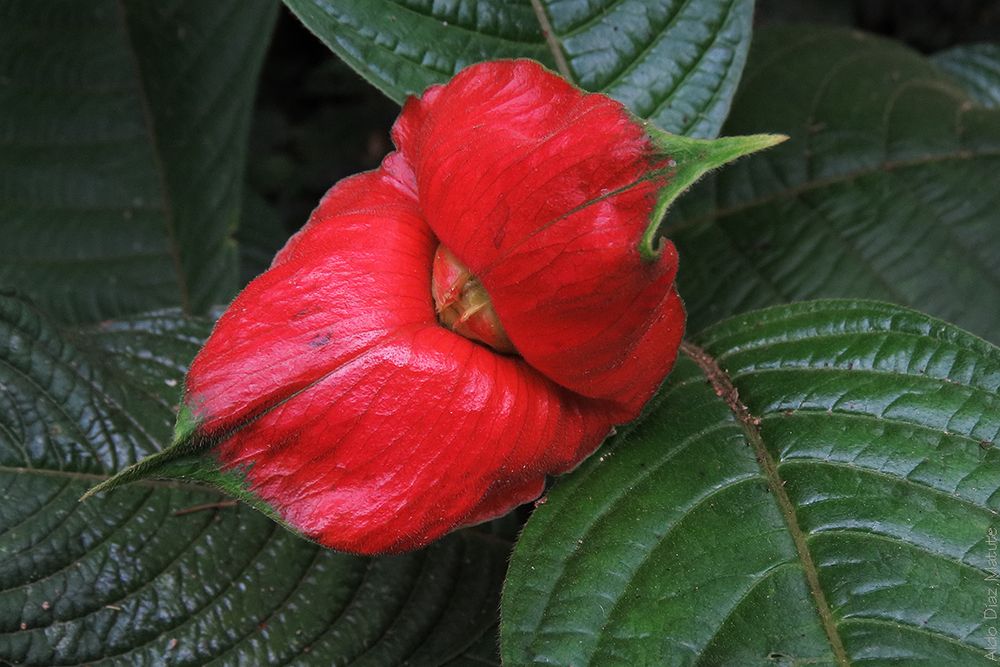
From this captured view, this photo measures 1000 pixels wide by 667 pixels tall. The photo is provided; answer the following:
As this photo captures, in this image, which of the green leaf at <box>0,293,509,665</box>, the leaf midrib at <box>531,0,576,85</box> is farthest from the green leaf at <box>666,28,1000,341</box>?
the green leaf at <box>0,293,509,665</box>

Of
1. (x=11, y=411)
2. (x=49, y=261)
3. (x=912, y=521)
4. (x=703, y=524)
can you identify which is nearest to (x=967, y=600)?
(x=912, y=521)

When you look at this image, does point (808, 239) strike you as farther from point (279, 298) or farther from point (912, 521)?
point (279, 298)

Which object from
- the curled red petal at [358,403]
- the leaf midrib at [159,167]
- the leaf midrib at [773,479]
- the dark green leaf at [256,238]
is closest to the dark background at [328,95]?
the dark green leaf at [256,238]

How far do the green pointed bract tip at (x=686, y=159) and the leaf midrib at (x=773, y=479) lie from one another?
26cm

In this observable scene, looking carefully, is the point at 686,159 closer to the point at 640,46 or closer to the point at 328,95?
the point at 640,46

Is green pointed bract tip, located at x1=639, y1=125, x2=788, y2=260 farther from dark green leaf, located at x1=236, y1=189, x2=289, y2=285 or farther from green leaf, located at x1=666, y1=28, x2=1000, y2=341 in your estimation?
dark green leaf, located at x1=236, y1=189, x2=289, y2=285

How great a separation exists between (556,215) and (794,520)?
31 cm

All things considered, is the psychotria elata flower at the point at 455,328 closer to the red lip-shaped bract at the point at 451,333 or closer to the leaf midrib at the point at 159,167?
the red lip-shaped bract at the point at 451,333

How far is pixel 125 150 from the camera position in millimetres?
1455

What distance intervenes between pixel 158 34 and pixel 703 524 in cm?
110

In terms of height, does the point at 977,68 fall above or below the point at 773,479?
above

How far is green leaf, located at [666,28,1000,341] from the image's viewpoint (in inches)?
49.1

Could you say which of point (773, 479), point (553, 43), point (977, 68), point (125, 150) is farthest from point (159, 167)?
point (977, 68)

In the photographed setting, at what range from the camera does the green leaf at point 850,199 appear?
1246 millimetres
